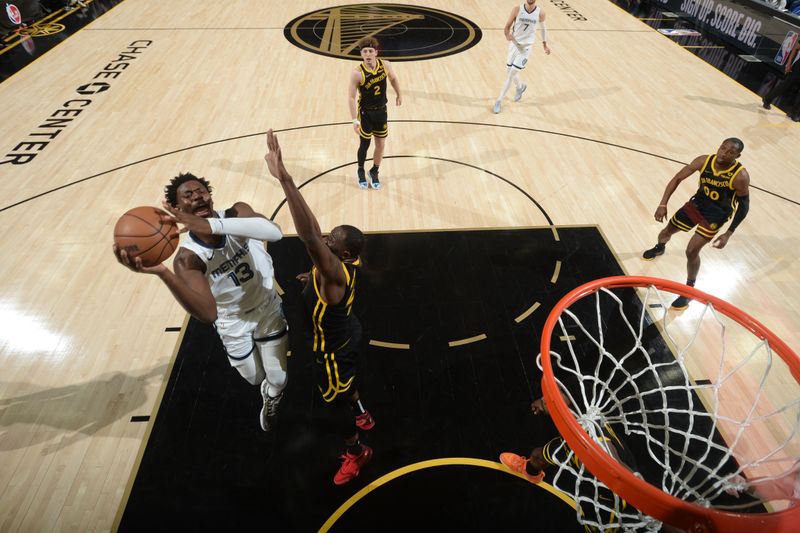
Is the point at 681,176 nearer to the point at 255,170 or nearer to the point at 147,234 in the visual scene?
the point at 147,234

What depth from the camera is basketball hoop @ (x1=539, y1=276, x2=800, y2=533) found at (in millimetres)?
1971

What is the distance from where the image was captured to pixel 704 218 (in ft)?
13.4

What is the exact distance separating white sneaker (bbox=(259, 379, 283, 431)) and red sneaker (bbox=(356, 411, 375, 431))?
0.60 m

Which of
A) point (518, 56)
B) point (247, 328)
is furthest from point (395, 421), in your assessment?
point (518, 56)

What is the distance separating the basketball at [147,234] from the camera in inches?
89.7

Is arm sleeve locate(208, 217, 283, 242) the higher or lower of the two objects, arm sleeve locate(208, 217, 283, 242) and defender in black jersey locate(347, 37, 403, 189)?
the higher

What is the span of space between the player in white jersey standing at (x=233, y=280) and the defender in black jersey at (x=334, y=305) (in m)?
0.30

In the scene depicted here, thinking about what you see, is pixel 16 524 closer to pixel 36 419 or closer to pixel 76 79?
pixel 36 419

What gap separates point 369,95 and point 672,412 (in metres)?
4.17

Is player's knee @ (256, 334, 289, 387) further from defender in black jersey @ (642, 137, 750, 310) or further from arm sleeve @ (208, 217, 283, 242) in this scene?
defender in black jersey @ (642, 137, 750, 310)

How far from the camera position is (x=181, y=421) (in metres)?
3.38

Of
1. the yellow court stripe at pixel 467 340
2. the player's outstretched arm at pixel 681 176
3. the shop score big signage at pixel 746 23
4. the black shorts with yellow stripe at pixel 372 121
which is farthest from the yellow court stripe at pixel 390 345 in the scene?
the shop score big signage at pixel 746 23

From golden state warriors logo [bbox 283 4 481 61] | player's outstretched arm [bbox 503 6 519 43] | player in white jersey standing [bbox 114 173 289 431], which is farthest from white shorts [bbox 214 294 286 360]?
golden state warriors logo [bbox 283 4 481 61]

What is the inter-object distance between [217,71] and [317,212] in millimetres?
5035
